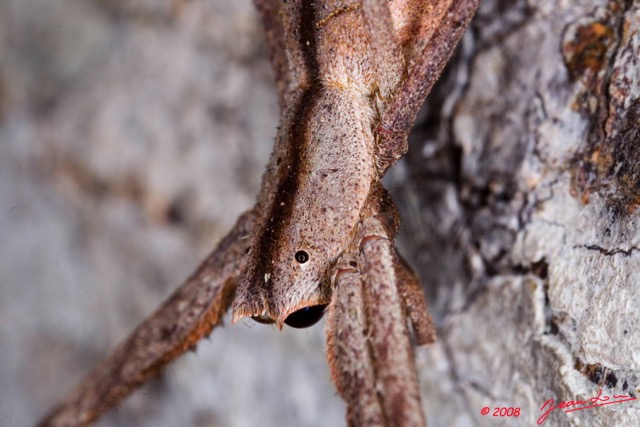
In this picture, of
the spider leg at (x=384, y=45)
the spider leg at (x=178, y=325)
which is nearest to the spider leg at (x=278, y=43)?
the spider leg at (x=384, y=45)

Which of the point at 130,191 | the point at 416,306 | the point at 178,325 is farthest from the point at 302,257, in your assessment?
the point at 130,191

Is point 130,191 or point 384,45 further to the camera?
point 130,191

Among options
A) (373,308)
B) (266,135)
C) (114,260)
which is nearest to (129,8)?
(266,135)

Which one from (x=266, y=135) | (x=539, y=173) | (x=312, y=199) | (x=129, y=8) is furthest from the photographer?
(x=129, y=8)

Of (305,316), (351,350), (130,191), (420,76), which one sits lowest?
(351,350)

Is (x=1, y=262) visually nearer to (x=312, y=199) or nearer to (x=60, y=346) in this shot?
(x=60, y=346)

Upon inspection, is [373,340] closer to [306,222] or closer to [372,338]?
[372,338]
